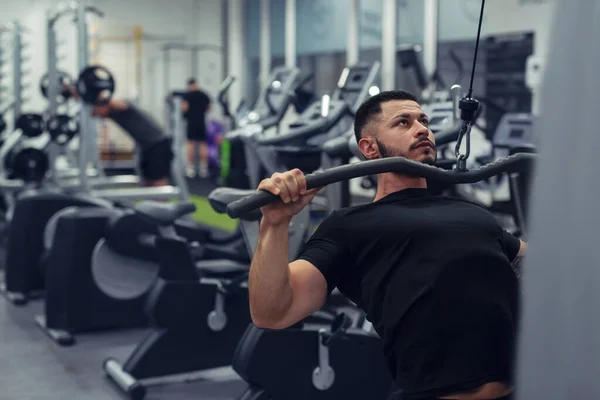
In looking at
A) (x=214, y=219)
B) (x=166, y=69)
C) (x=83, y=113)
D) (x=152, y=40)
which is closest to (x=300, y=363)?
(x=83, y=113)

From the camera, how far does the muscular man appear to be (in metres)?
1.61

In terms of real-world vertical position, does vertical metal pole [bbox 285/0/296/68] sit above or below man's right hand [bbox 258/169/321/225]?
above

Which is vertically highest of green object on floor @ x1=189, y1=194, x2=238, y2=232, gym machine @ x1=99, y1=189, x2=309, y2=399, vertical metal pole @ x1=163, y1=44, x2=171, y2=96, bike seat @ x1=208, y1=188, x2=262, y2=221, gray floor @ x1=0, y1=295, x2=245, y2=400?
vertical metal pole @ x1=163, y1=44, x2=171, y2=96

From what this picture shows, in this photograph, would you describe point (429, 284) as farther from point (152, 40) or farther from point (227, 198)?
point (152, 40)

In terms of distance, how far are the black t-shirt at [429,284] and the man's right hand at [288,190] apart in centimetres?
22

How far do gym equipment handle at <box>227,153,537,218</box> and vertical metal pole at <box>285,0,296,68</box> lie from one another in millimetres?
9599

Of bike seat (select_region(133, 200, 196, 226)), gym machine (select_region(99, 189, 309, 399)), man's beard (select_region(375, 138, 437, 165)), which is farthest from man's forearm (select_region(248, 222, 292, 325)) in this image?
bike seat (select_region(133, 200, 196, 226))

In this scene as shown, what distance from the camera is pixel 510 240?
1839 mm

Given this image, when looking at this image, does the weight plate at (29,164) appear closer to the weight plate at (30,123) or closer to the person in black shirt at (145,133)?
the weight plate at (30,123)

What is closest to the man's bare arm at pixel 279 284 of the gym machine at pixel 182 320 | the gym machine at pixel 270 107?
the gym machine at pixel 182 320

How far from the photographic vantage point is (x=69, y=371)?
399 centimetres

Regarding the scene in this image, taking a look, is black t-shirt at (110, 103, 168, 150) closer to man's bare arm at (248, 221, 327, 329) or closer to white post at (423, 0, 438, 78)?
white post at (423, 0, 438, 78)

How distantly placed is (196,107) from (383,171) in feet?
33.8

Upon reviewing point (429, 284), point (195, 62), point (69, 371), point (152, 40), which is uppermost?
point (152, 40)
